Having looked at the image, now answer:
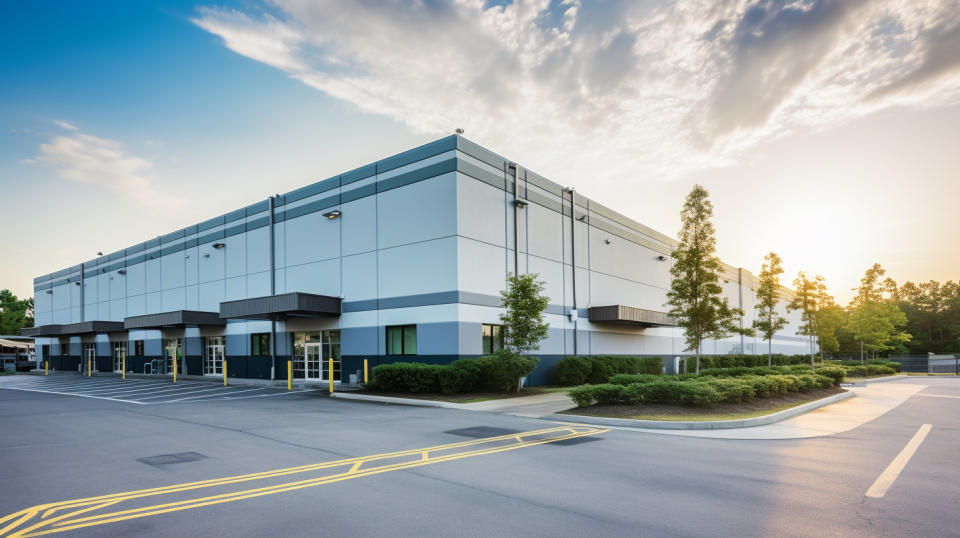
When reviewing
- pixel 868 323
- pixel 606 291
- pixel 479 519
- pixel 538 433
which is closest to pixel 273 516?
pixel 479 519

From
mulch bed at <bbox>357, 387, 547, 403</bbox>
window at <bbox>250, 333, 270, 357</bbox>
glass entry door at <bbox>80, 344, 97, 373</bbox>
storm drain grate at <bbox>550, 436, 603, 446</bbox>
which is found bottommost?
glass entry door at <bbox>80, 344, 97, 373</bbox>

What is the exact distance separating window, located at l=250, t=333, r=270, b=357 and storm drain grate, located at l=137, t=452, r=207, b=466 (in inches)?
848

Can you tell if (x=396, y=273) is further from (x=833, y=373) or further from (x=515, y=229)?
(x=833, y=373)

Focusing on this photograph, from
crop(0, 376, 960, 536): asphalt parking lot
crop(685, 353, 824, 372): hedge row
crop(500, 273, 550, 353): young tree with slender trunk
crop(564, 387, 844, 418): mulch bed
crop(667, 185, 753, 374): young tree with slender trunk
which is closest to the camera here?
crop(0, 376, 960, 536): asphalt parking lot

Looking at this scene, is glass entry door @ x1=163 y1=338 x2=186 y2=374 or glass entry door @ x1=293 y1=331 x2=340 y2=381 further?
glass entry door @ x1=163 y1=338 x2=186 y2=374

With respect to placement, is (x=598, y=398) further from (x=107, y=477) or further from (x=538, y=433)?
(x=107, y=477)

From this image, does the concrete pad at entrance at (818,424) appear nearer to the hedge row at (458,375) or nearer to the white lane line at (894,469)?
the white lane line at (894,469)

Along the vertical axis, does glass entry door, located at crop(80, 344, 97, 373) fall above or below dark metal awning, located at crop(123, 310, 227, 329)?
below

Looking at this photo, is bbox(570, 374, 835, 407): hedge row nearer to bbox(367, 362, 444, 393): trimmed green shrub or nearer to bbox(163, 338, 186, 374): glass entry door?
bbox(367, 362, 444, 393): trimmed green shrub

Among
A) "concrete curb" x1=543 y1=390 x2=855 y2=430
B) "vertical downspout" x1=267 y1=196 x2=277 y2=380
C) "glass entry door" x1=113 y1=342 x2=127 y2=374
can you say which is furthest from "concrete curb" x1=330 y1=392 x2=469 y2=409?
"glass entry door" x1=113 y1=342 x2=127 y2=374

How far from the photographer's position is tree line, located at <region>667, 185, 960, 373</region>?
23188 mm

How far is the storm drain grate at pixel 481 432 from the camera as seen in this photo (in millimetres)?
11992

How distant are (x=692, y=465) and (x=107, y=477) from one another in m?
8.79

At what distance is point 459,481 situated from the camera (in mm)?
7660
